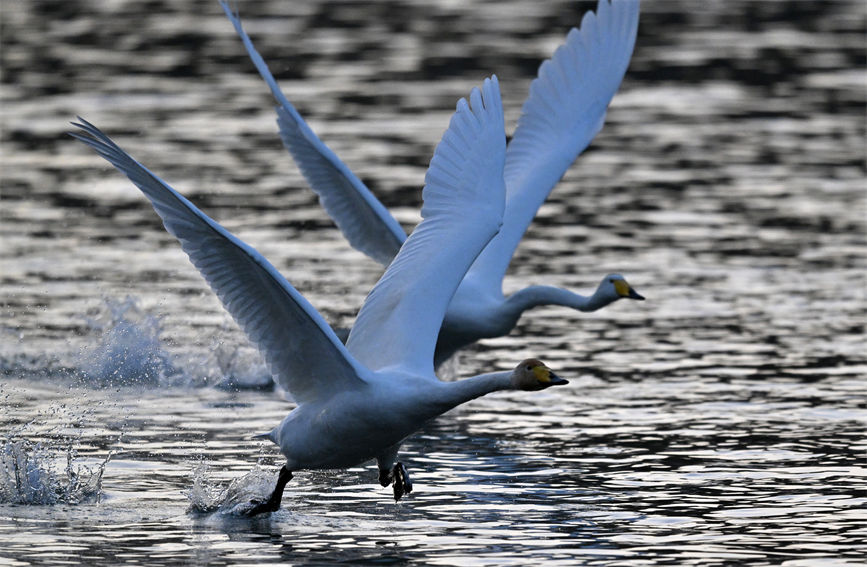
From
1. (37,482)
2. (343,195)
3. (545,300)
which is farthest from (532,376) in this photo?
(343,195)

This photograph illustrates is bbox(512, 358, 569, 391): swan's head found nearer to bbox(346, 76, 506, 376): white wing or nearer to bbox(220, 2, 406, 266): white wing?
bbox(346, 76, 506, 376): white wing

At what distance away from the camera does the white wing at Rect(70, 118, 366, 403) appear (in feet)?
31.6

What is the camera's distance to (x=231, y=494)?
10820mm

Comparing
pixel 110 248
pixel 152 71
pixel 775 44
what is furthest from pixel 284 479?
pixel 775 44

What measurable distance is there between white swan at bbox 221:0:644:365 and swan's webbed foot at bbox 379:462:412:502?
2199 millimetres

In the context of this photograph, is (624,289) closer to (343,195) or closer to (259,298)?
(343,195)

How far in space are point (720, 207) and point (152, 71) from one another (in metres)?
10.8

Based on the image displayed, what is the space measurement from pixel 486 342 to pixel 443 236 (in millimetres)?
4380

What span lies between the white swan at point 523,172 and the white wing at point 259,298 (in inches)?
98.9

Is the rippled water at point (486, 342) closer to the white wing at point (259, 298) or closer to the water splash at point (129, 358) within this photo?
the water splash at point (129, 358)

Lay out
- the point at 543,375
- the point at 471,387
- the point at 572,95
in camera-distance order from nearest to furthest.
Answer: the point at 543,375 < the point at 471,387 < the point at 572,95

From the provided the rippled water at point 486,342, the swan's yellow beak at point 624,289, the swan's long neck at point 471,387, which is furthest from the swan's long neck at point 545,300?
the swan's long neck at point 471,387

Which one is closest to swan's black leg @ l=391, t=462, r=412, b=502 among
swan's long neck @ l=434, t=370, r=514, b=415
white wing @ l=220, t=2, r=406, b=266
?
swan's long neck @ l=434, t=370, r=514, b=415

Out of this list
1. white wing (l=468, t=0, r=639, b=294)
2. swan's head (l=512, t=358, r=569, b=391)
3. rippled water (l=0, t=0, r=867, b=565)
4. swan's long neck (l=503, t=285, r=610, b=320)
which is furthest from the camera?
white wing (l=468, t=0, r=639, b=294)
